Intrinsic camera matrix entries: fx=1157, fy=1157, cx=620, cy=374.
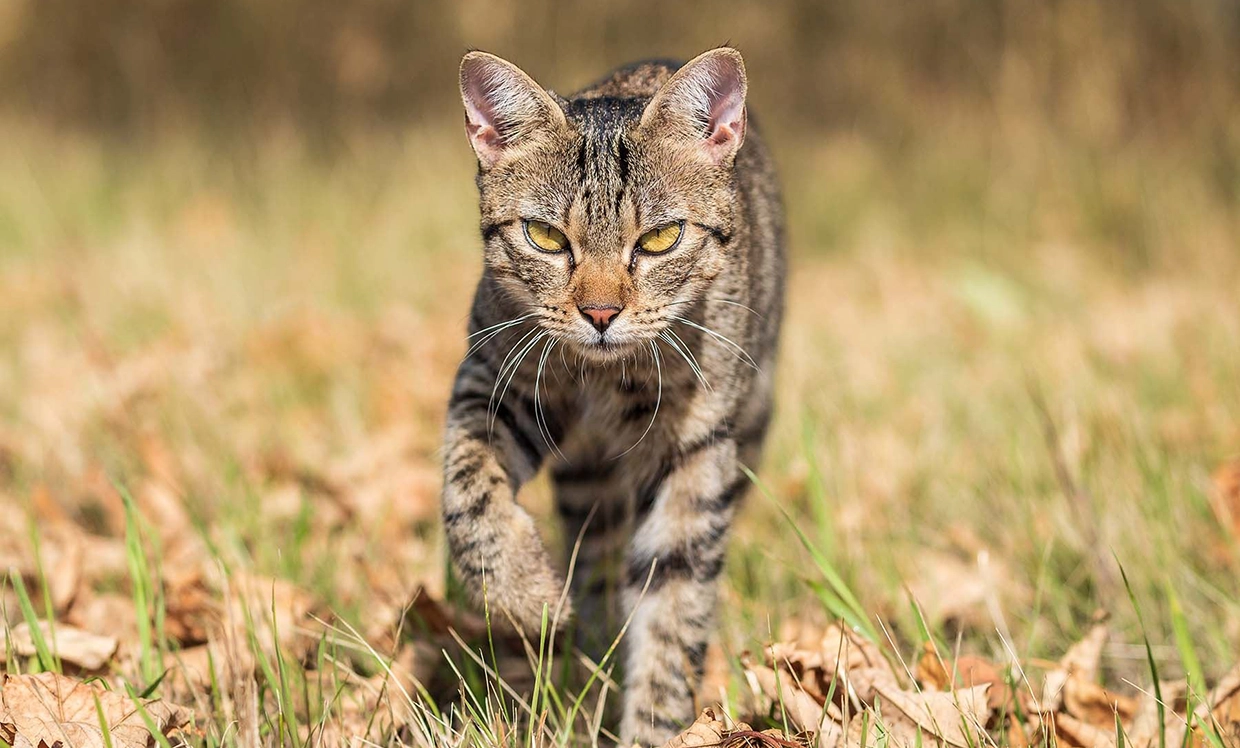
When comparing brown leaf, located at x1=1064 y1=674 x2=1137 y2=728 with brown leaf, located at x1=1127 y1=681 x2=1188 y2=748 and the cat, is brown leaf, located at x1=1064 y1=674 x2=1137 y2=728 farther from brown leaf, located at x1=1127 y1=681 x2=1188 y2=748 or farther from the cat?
the cat

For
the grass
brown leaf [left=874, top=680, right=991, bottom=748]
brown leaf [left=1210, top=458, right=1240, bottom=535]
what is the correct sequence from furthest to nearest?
brown leaf [left=1210, top=458, right=1240, bottom=535], the grass, brown leaf [left=874, top=680, right=991, bottom=748]

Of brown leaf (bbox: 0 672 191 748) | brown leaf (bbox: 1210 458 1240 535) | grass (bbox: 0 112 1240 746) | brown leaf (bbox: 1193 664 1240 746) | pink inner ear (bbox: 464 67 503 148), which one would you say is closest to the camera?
brown leaf (bbox: 0 672 191 748)

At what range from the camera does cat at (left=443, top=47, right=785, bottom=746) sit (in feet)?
7.52

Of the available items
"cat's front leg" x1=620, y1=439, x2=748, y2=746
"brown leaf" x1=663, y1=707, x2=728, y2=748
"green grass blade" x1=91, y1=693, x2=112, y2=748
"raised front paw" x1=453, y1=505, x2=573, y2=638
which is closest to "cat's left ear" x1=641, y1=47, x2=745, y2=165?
"cat's front leg" x1=620, y1=439, x2=748, y2=746

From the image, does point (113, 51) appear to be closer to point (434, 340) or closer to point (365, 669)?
point (434, 340)

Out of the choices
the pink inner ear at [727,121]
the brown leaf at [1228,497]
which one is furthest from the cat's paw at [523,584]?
the brown leaf at [1228,497]

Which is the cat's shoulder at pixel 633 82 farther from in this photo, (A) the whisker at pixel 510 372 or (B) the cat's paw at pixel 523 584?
(B) the cat's paw at pixel 523 584

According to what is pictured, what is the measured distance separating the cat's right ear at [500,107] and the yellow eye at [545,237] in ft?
0.68

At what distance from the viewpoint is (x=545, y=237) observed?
2387 mm

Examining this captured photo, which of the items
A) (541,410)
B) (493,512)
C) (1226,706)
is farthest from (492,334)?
(1226,706)

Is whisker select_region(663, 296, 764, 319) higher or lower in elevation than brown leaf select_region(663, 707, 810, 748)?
higher

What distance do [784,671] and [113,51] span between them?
8732 millimetres

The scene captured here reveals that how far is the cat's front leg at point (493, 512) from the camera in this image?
2.20 metres

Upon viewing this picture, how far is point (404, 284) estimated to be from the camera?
19.2ft
